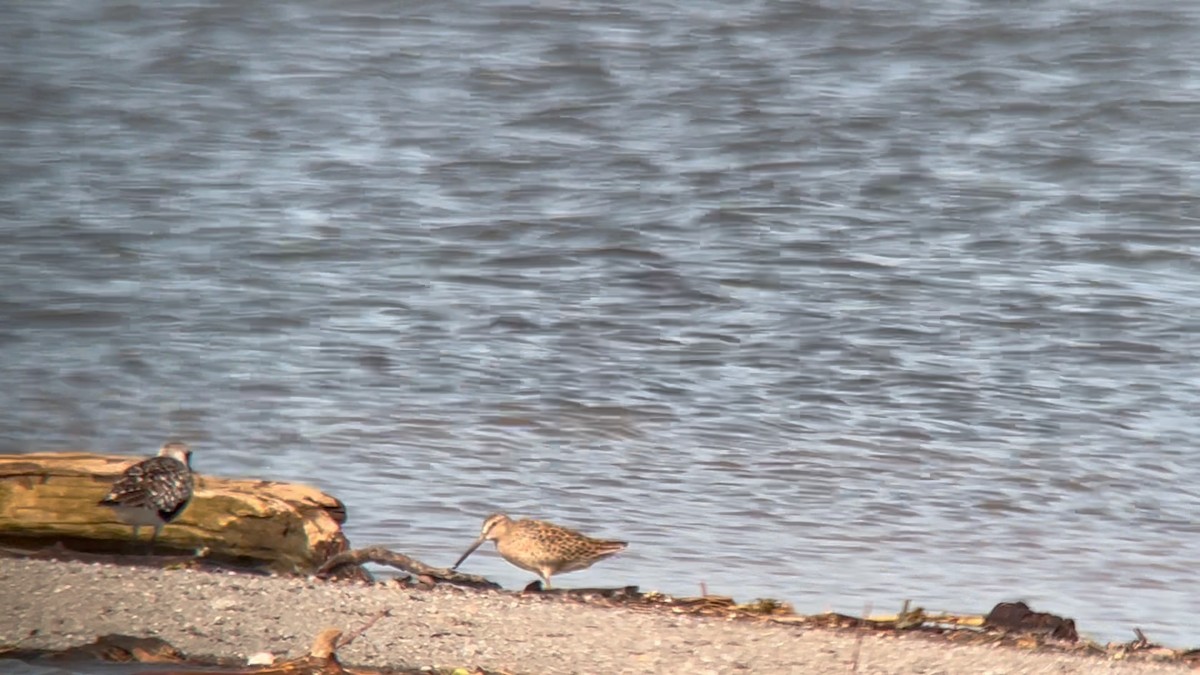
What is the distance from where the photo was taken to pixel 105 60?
12.9m

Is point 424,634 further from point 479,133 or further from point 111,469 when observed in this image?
point 479,133

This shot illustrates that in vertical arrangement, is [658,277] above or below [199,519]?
below

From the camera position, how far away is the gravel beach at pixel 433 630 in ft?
13.1

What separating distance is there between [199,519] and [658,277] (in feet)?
14.3

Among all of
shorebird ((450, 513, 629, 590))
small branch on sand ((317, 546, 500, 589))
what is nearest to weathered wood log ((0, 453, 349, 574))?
small branch on sand ((317, 546, 500, 589))

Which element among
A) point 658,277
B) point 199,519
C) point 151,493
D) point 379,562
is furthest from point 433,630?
point 658,277

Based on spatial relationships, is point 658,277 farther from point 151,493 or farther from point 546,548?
point 151,493

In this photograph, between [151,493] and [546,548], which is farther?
[546,548]

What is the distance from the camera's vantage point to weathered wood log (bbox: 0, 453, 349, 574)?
4.96m

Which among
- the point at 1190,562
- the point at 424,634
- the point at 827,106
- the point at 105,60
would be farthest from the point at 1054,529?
the point at 105,60

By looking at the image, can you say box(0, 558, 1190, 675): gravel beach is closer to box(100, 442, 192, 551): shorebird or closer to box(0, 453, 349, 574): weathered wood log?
box(100, 442, 192, 551): shorebird

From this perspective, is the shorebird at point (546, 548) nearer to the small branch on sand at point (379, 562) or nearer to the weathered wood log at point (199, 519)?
the small branch on sand at point (379, 562)

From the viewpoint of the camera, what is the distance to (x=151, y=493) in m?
4.74

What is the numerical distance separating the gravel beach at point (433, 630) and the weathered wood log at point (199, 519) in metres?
0.27
